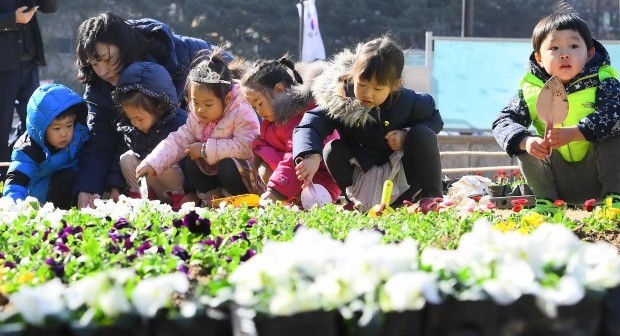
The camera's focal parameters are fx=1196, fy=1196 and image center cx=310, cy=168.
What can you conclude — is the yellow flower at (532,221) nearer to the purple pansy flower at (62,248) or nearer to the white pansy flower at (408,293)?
the purple pansy flower at (62,248)

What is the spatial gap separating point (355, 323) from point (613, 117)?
358cm

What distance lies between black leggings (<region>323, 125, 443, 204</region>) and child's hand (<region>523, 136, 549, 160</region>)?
0.64m

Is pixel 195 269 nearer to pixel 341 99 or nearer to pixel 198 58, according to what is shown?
pixel 341 99

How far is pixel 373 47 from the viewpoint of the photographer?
6180mm

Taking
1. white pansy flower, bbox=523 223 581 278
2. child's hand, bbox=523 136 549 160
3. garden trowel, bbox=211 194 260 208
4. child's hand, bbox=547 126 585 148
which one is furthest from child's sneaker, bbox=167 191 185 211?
white pansy flower, bbox=523 223 581 278

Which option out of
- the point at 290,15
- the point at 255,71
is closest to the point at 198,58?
the point at 255,71

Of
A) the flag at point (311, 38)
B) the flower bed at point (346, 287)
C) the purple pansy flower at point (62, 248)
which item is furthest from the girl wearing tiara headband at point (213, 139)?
the flag at point (311, 38)

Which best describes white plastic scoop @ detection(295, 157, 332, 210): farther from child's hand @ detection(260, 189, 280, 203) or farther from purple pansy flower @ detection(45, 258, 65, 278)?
purple pansy flower @ detection(45, 258, 65, 278)

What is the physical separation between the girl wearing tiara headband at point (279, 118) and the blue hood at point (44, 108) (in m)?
1.19

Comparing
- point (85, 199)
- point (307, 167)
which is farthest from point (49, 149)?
point (307, 167)

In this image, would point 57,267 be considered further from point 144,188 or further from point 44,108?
point 44,108

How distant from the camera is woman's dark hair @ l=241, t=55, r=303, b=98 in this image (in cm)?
691

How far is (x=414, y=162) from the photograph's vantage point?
631cm

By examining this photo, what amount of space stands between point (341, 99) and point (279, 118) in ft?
1.92
